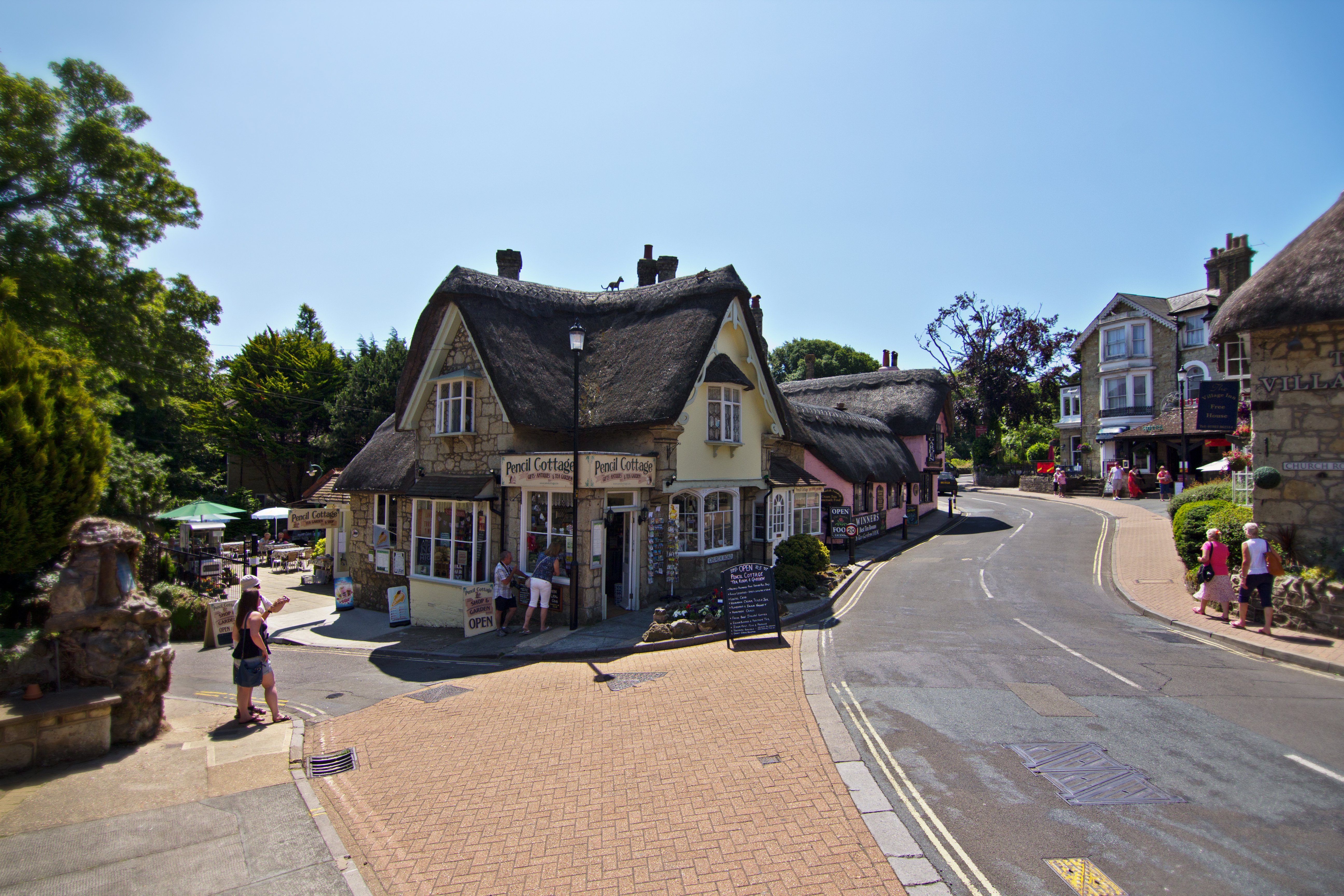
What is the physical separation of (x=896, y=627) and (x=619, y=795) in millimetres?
7977

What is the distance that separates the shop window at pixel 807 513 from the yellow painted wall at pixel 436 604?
1043cm

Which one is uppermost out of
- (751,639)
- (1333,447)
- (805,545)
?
(1333,447)

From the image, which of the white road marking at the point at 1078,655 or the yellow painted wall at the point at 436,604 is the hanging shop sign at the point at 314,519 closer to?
the yellow painted wall at the point at 436,604

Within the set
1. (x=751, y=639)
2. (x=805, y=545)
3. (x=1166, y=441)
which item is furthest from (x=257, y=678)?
(x=1166, y=441)

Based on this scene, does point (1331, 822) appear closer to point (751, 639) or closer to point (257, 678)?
point (751, 639)

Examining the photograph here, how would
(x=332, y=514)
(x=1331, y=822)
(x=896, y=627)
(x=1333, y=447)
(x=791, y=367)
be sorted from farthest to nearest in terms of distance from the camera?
(x=791, y=367) → (x=332, y=514) → (x=896, y=627) → (x=1333, y=447) → (x=1331, y=822)

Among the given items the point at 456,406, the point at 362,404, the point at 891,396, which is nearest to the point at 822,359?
the point at 891,396

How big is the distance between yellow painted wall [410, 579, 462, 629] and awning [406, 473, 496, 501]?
214cm

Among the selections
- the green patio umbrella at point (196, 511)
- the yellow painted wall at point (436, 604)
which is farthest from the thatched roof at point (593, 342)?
the green patio umbrella at point (196, 511)

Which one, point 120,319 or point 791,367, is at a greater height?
point 791,367

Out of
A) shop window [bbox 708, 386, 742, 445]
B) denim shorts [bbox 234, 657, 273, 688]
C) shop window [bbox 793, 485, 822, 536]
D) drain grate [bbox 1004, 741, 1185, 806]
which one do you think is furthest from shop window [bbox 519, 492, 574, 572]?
drain grate [bbox 1004, 741, 1185, 806]

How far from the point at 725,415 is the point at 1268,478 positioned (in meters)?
10.8

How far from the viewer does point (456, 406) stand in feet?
54.0

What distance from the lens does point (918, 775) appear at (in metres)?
6.44
